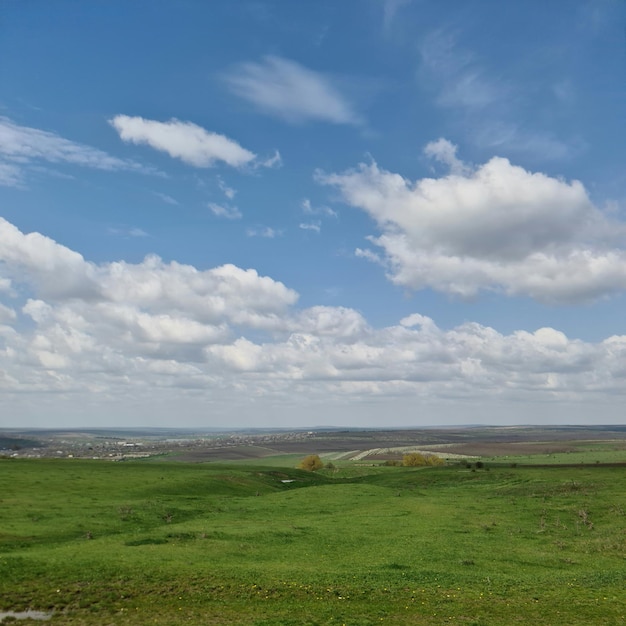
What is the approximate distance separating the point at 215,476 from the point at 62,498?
3527 cm

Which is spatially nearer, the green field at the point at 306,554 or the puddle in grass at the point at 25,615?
the puddle in grass at the point at 25,615

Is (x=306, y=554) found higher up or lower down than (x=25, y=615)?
lower down

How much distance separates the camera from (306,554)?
134 feet

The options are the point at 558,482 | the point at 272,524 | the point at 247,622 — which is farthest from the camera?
the point at 558,482

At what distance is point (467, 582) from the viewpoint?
33.5 metres

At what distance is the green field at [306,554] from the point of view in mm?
27641

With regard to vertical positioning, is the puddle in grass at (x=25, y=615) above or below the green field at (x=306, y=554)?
above

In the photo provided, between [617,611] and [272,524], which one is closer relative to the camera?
[617,611]

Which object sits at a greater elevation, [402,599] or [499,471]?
[402,599]

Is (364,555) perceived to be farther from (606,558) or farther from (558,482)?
(558,482)

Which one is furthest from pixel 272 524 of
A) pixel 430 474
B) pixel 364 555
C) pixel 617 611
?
pixel 430 474

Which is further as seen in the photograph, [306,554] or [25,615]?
[306,554]

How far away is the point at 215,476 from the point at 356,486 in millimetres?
26395

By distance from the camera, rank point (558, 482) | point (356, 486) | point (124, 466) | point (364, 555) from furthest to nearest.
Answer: point (124, 466) < point (356, 486) < point (558, 482) < point (364, 555)
